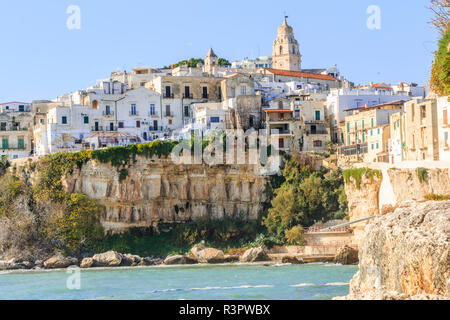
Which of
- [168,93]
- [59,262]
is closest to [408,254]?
[59,262]

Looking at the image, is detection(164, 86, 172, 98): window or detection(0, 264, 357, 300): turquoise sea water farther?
detection(164, 86, 172, 98): window

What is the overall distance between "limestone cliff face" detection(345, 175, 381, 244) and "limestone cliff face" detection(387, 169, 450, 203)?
3.10 meters

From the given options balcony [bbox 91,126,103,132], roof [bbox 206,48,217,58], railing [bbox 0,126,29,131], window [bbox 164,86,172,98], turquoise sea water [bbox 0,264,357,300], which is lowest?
turquoise sea water [bbox 0,264,357,300]

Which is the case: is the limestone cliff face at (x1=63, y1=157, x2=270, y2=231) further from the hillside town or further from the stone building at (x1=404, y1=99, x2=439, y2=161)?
the stone building at (x1=404, y1=99, x2=439, y2=161)

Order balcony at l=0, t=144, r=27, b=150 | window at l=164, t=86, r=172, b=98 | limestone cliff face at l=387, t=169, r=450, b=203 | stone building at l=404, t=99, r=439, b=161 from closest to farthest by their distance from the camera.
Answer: limestone cliff face at l=387, t=169, r=450, b=203 < stone building at l=404, t=99, r=439, b=161 < balcony at l=0, t=144, r=27, b=150 < window at l=164, t=86, r=172, b=98

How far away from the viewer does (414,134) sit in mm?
48094

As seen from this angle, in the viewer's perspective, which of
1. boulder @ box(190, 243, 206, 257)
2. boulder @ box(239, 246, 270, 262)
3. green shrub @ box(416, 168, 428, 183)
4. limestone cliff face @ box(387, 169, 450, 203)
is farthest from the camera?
boulder @ box(190, 243, 206, 257)

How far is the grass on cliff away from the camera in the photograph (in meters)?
49.1

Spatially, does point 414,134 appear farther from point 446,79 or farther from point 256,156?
point 446,79

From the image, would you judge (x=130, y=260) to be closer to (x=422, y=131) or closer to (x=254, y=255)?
(x=254, y=255)

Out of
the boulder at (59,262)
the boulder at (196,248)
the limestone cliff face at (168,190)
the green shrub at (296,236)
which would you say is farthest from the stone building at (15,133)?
the green shrub at (296,236)

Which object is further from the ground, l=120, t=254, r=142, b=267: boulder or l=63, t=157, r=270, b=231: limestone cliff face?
l=63, t=157, r=270, b=231: limestone cliff face

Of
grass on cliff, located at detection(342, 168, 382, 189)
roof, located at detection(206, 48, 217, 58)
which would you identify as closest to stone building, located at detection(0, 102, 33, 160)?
roof, located at detection(206, 48, 217, 58)

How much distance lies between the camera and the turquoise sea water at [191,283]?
110 feet
